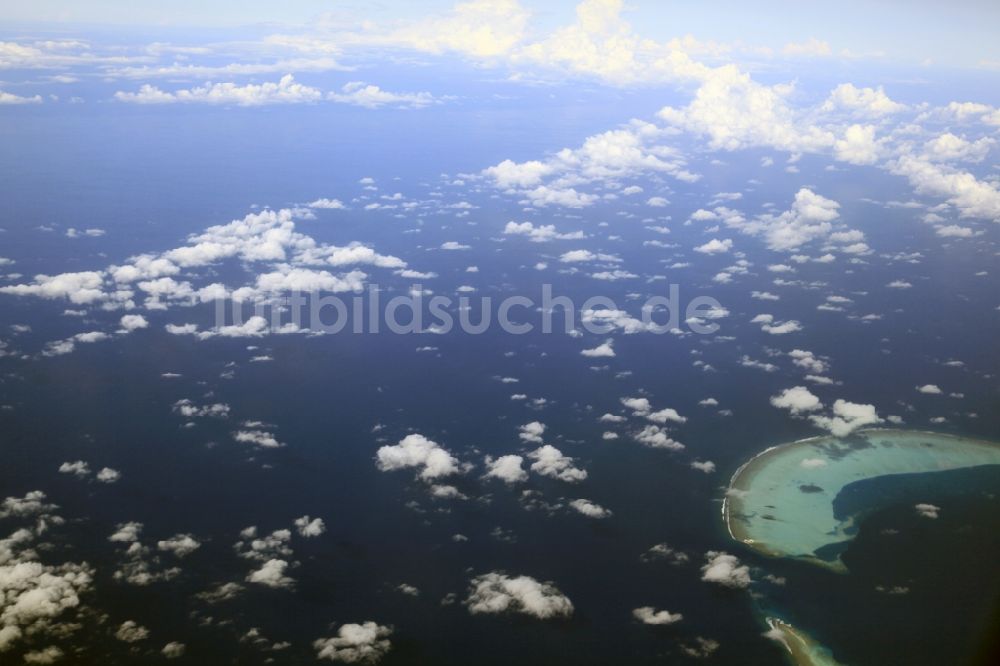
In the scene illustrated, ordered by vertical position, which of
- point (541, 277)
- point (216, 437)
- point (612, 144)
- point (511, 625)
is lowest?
point (511, 625)

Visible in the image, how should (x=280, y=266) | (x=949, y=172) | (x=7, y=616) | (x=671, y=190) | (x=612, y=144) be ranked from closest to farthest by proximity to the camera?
(x=7, y=616)
(x=280, y=266)
(x=671, y=190)
(x=949, y=172)
(x=612, y=144)

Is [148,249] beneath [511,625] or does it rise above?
above

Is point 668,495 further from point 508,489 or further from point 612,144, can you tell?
point 612,144

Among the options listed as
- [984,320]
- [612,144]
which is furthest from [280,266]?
[612,144]

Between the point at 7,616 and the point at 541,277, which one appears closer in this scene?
the point at 7,616

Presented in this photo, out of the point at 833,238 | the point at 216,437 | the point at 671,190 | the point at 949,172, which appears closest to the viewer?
the point at 216,437

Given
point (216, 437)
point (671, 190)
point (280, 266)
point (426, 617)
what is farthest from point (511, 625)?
point (671, 190)

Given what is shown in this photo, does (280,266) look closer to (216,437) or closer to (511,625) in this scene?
(216,437)
